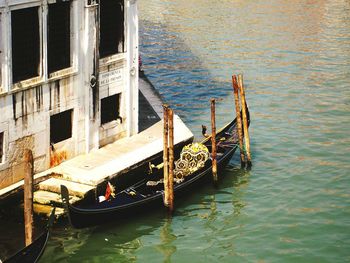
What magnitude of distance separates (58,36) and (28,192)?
586 centimetres

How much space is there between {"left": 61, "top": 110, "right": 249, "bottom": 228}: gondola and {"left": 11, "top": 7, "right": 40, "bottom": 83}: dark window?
3.75 metres

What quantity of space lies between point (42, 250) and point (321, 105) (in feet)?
60.0

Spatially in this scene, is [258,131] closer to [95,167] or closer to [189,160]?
[189,160]

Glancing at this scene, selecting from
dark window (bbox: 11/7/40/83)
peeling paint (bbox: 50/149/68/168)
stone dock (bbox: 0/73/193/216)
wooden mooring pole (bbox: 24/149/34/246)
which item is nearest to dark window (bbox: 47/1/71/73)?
dark window (bbox: 11/7/40/83)

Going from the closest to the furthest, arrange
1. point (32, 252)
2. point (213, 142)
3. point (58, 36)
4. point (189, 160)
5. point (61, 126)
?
point (32, 252) < point (58, 36) < point (61, 126) < point (213, 142) < point (189, 160)

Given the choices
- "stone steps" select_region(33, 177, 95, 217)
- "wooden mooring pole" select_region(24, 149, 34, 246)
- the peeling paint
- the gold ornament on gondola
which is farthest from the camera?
the gold ornament on gondola

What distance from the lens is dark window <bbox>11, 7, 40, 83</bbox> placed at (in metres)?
23.4

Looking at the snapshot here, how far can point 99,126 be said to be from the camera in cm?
2678

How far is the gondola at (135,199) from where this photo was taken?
23422 millimetres

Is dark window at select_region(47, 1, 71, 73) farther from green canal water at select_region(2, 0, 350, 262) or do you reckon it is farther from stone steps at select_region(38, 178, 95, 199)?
green canal water at select_region(2, 0, 350, 262)

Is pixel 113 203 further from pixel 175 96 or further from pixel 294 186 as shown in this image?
pixel 175 96

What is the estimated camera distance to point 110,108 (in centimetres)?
2755

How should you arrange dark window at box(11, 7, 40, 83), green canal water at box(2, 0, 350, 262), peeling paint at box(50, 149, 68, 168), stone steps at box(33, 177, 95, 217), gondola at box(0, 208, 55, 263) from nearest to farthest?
gondola at box(0, 208, 55, 263) < dark window at box(11, 7, 40, 83) < stone steps at box(33, 177, 95, 217) < green canal water at box(2, 0, 350, 262) < peeling paint at box(50, 149, 68, 168)

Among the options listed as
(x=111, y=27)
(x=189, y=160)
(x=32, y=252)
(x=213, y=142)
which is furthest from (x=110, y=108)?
(x=32, y=252)
